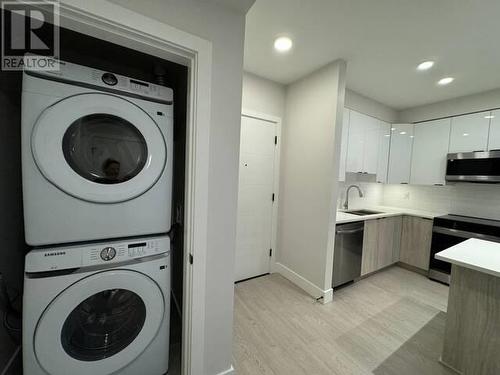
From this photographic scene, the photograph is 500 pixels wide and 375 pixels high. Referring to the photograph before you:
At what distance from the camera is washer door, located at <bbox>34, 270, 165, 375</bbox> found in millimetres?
980

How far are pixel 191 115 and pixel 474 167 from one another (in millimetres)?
3483

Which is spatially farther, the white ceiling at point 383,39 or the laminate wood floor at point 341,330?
the laminate wood floor at point 341,330

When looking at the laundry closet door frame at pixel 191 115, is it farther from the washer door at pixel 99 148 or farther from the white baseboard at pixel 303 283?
the white baseboard at pixel 303 283

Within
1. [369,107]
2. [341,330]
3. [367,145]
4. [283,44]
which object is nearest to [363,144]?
[367,145]

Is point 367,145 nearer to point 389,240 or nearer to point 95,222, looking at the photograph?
point 389,240

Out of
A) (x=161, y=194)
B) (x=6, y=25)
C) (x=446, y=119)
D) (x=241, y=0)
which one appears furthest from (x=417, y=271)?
(x=6, y=25)

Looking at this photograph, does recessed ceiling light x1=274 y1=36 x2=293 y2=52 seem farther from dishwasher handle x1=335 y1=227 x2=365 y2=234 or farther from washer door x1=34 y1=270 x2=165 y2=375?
washer door x1=34 y1=270 x2=165 y2=375

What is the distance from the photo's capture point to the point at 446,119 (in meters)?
2.90

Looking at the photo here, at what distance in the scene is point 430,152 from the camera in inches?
120

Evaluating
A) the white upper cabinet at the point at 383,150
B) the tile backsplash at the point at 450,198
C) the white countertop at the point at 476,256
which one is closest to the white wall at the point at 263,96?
the white upper cabinet at the point at 383,150

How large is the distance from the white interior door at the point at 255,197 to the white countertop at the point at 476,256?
70.2 inches

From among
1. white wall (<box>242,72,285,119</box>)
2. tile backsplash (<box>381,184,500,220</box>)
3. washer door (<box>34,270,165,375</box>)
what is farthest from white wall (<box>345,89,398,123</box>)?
washer door (<box>34,270,165,375</box>)

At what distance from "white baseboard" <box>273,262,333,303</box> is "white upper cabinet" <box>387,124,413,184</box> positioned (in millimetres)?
2154

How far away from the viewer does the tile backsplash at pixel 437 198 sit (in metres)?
2.76
